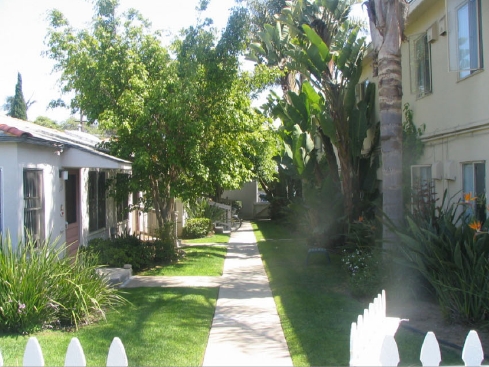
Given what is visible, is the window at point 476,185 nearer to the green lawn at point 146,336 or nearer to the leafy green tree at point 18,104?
the green lawn at point 146,336

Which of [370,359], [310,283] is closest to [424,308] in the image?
[310,283]

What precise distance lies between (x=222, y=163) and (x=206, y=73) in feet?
6.84

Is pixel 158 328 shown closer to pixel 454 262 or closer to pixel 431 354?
pixel 454 262

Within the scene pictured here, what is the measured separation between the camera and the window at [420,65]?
11.6 m

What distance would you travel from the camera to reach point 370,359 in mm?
3432

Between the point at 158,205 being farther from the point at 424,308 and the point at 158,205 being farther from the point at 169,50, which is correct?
the point at 424,308

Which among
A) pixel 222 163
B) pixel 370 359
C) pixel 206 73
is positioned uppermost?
pixel 206 73

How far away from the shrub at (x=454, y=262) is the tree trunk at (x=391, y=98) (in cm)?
85

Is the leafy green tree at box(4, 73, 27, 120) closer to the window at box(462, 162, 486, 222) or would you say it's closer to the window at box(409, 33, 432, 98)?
the window at box(409, 33, 432, 98)

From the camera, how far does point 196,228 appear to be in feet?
65.0

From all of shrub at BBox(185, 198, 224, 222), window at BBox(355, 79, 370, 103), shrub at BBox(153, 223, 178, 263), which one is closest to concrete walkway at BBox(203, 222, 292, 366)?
shrub at BBox(153, 223, 178, 263)

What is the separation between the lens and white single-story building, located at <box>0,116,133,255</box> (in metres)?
8.41

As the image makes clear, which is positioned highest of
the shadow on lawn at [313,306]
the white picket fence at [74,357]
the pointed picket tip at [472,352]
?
the white picket fence at [74,357]

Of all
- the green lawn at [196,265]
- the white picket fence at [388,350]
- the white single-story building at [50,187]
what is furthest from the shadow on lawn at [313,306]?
the white single-story building at [50,187]
